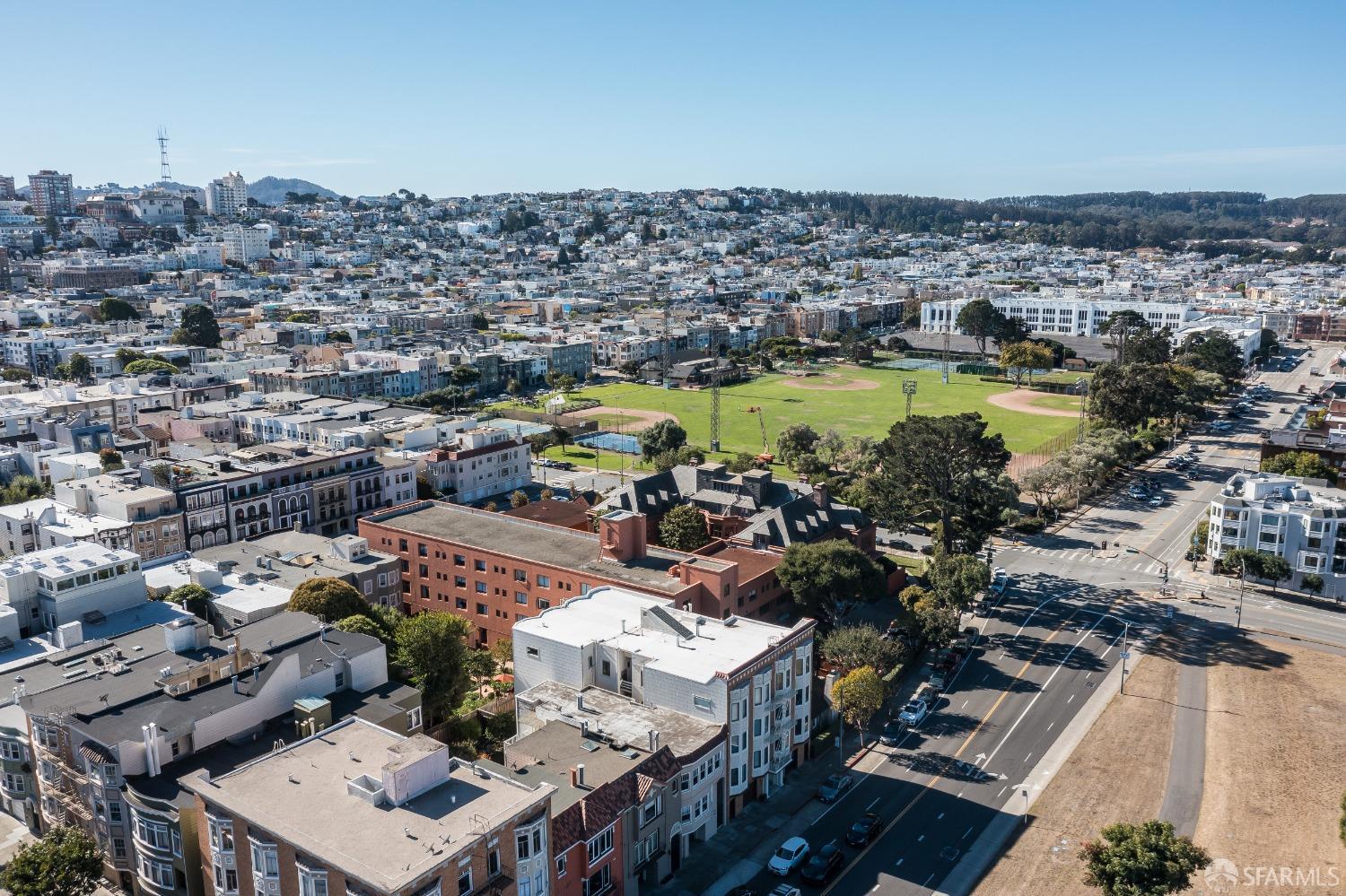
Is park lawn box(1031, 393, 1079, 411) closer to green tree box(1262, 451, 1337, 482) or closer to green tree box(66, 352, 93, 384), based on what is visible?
green tree box(1262, 451, 1337, 482)

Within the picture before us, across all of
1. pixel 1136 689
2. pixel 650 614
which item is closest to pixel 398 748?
pixel 650 614

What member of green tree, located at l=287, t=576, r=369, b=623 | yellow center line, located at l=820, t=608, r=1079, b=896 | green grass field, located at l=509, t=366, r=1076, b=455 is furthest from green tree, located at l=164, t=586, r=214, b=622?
green grass field, located at l=509, t=366, r=1076, b=455

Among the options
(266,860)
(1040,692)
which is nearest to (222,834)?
(266,860)

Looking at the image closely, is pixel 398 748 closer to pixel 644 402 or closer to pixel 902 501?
pixel 902 501

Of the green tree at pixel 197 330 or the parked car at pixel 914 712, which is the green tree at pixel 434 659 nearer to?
the parked car at pixel 914 712

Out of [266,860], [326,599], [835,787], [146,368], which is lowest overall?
[835,787]

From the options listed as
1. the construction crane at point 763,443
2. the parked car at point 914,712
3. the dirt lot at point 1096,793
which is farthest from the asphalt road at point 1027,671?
the construction crane at point 763,443

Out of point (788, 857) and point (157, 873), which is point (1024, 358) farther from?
point (157, 873)
